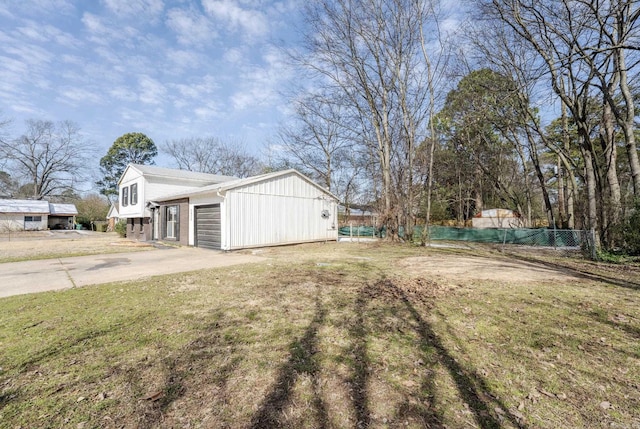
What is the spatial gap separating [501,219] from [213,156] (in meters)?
31.3

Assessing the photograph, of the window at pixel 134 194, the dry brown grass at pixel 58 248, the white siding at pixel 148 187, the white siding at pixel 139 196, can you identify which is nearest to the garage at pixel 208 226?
the dry brown grass at pixel 58 248

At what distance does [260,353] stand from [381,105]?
16.1 m

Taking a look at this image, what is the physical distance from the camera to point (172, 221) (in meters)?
15.8

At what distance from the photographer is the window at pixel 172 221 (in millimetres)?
15317

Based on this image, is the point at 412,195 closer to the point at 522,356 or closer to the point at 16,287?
the point at 522,356

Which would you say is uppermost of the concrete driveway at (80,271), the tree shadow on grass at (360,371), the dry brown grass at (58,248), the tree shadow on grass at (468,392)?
the dry brown grass at (58,248)

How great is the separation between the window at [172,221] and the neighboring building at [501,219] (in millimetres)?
21295

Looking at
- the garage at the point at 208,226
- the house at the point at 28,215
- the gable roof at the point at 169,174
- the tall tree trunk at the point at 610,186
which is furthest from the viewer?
the house at the point at 28,215

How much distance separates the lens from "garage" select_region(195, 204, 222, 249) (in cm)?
1232

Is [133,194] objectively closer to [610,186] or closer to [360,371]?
[360,371]

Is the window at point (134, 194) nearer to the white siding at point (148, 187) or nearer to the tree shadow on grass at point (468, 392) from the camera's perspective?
the white siding at point (148, 187)

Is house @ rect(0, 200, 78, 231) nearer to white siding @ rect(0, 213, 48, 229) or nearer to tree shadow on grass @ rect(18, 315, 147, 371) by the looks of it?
white siding @ rect(0, 213, 48, 229)

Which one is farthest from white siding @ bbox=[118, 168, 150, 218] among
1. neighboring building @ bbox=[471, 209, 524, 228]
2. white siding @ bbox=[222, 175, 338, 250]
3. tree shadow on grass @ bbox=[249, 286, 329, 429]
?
neighboring building @ bbox=[471, 209, 524, 228]

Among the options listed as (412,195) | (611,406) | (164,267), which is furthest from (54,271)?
(412,195)
